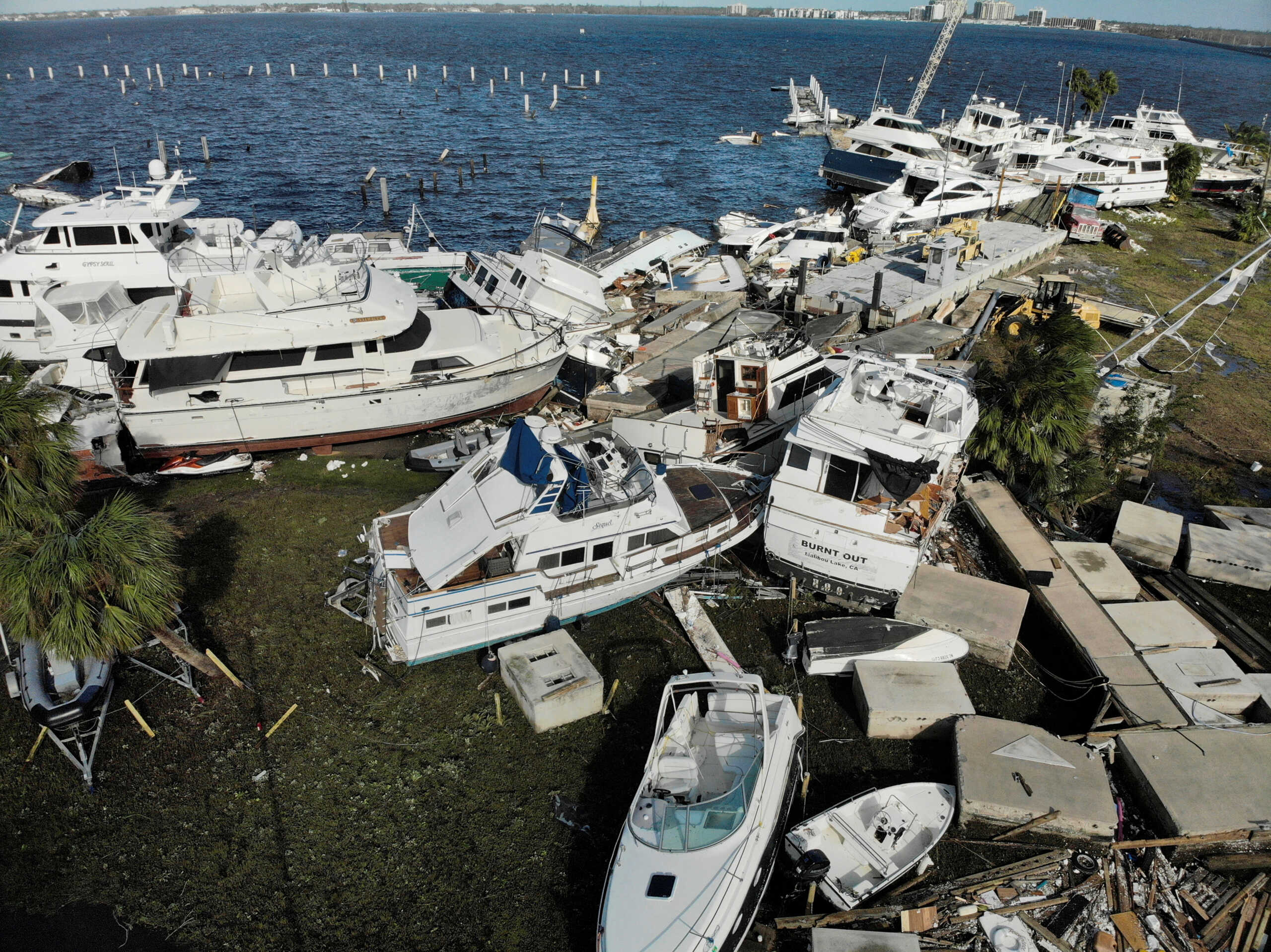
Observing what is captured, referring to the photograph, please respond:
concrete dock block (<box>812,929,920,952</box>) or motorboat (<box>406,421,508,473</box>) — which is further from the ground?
motorboat (<box>406,421,508,473</box>)

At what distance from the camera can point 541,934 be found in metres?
9.47

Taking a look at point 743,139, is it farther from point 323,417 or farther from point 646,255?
point 323,417

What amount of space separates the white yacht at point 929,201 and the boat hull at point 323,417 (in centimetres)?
2188

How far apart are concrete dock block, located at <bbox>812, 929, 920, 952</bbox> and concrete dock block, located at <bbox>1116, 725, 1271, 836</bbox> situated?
13.9 ft

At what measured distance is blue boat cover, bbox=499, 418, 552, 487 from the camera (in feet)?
42.4

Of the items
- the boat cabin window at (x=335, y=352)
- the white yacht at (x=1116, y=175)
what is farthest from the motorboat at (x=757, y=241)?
the boat cabin window at (x=335, y=352)

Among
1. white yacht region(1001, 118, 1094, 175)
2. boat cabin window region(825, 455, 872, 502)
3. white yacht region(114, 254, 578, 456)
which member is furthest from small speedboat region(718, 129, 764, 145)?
boat cabin window region(825, 455, 872, 502)

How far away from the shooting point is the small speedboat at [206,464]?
60.8ft

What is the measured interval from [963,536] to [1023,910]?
8269 millimetres

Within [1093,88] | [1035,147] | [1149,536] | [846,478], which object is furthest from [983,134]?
[846,478]

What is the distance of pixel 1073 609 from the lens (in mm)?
13938

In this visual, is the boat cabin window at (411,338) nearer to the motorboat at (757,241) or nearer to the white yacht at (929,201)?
the motorboat at (757,241)

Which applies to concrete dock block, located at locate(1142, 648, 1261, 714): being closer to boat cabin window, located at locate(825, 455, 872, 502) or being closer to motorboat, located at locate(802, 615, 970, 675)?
motorboat, located at locate(802, 615, 970, 675)

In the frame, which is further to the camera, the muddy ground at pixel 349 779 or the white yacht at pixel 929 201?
the white yacht at pixel 929 201
